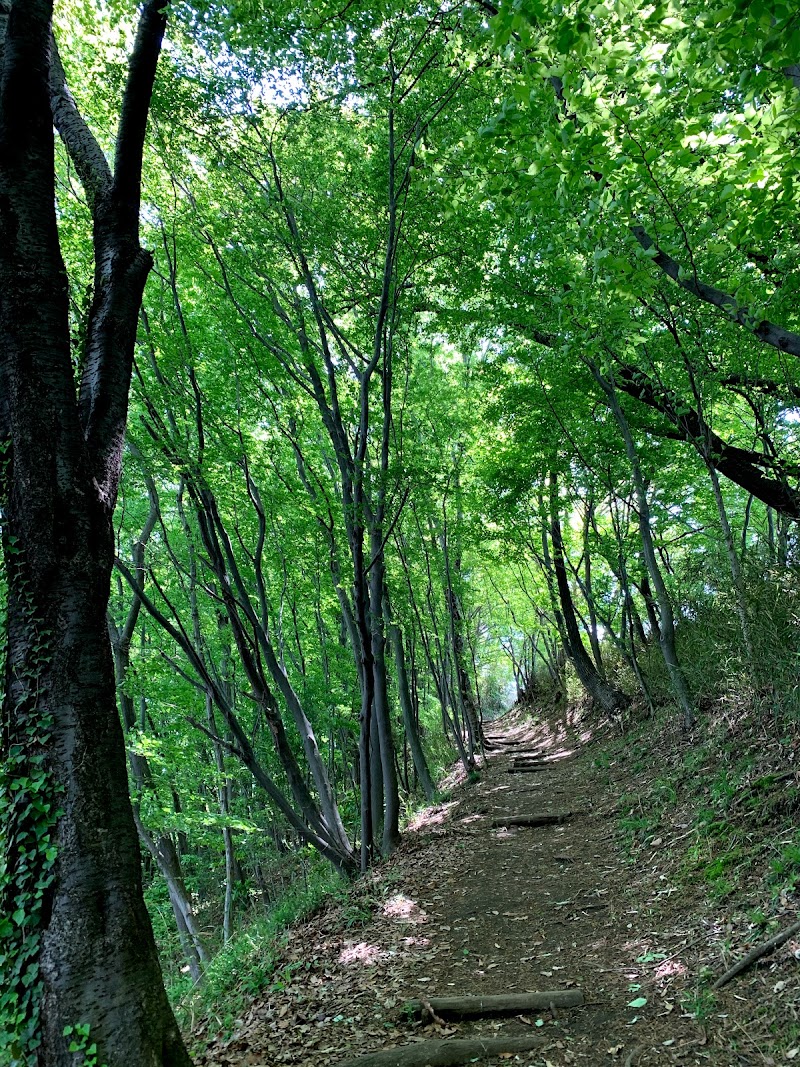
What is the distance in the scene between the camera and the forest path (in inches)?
129

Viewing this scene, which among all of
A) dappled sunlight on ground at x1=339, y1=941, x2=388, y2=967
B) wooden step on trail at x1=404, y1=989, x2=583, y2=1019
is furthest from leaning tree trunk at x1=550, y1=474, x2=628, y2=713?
wooden step on trail at x1=404, y1=989, x2=583, y2=1019

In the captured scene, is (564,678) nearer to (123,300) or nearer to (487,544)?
(487,544)

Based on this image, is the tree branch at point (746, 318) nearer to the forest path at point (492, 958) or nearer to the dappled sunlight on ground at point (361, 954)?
the forest path at point (492, 958)

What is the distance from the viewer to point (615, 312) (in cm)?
448

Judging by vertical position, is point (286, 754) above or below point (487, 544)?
below

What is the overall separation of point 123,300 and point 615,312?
348 centimetres

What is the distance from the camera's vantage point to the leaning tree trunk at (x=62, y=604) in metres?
2.55

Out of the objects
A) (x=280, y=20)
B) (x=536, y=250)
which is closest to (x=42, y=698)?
(x=280, y=20)

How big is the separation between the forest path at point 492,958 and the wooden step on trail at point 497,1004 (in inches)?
2.4

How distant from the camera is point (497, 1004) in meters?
3.62

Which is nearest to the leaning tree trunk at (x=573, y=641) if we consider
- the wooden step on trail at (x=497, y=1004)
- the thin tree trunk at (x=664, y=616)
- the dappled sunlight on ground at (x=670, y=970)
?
the thin tree trunk at (x=664, y=616)

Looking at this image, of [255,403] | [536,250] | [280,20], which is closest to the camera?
[280,20]

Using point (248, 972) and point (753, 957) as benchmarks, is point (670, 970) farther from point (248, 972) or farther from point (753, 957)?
point (248, 972)

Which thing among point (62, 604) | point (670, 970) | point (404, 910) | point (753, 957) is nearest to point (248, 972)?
point (404, 910)
